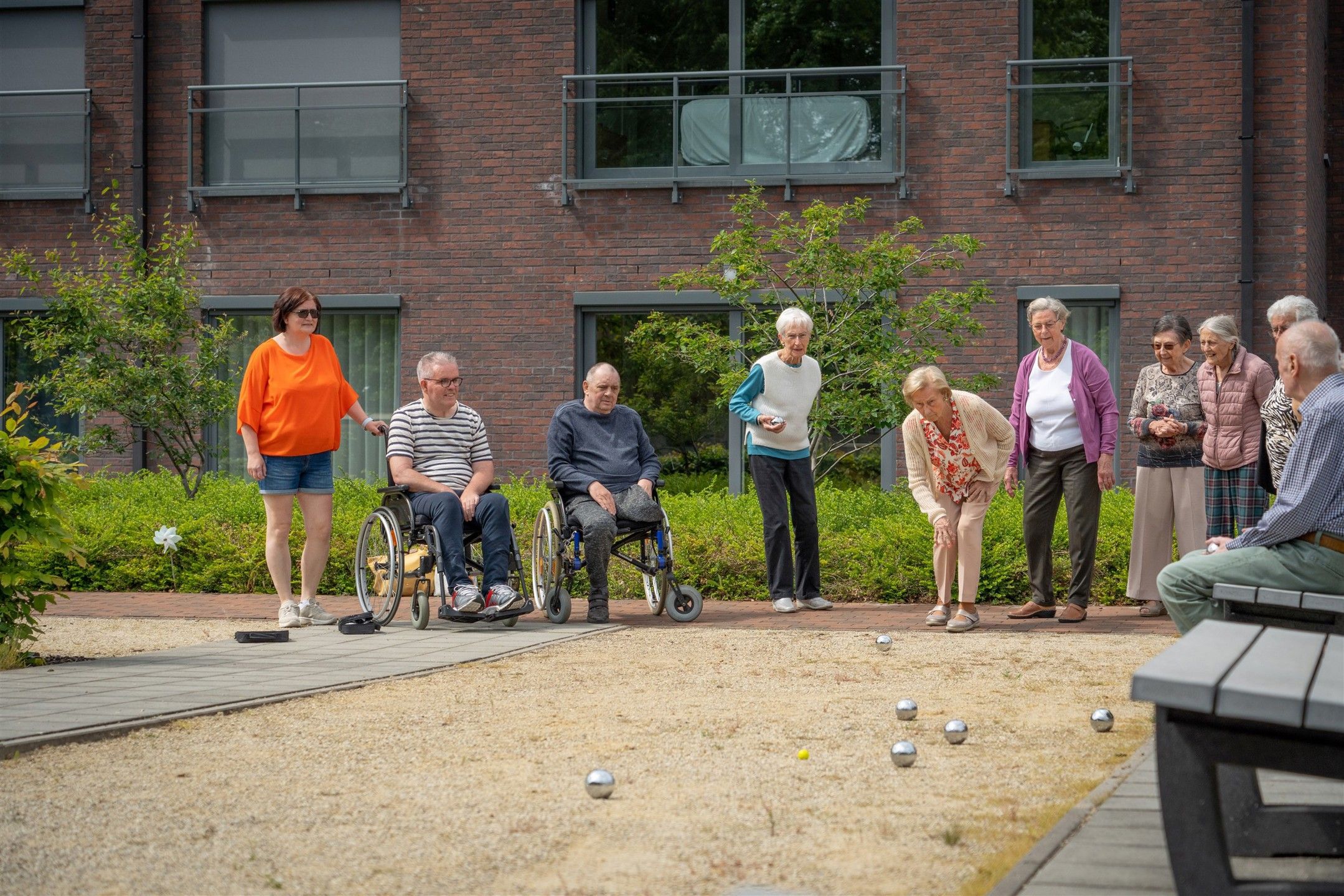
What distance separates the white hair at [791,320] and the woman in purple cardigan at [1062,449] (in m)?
1.38

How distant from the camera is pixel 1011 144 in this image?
1452cm

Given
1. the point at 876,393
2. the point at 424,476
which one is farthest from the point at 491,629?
the point at 876,393

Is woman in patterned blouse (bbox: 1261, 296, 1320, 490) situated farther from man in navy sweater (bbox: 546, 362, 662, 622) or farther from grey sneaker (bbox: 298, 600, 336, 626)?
grey sneaker (bbox: 298, 600, 336, 626)

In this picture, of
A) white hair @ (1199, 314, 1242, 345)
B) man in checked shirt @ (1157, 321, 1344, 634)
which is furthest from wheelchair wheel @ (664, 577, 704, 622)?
man in checked shirt @ (1157, 321, 1344, 634)

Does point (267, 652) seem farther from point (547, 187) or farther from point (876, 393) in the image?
→ point (547, 187)

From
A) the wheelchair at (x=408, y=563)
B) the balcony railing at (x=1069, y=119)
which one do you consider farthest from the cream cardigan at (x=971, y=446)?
the balcony railing at (x=1069, y=119)

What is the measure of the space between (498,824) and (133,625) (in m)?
5.66

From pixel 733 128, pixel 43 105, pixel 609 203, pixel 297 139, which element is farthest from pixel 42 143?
pixel 733 128

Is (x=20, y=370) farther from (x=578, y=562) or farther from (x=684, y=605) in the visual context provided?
(x=684, y=605)

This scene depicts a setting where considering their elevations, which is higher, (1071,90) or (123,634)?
(1071,90)

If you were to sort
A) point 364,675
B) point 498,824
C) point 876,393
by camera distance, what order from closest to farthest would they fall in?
point 498,824 < point 364,675 < point 876,393

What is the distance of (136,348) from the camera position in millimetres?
13781

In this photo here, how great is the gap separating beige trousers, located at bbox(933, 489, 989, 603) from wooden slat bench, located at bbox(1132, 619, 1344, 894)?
535 centimetres

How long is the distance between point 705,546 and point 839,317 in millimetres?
2681
